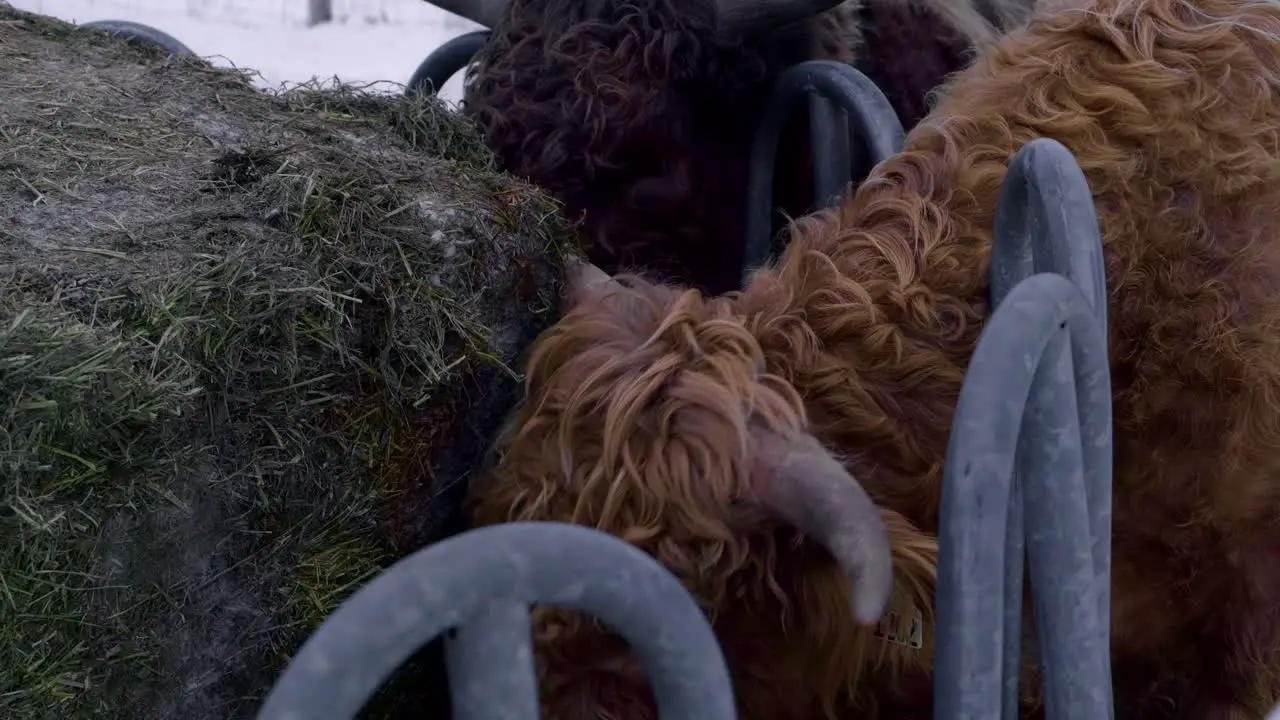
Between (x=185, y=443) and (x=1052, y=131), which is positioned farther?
(x=1052, y=131)

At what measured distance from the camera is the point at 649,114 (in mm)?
3021

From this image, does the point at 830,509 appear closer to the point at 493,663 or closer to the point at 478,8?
the point at 493,663

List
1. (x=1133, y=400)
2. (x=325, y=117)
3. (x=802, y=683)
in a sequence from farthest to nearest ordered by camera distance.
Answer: (x=325, y=117) < (x=1133, y=400) < (x=802, y=683)

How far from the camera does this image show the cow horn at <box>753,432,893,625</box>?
1.25 metres

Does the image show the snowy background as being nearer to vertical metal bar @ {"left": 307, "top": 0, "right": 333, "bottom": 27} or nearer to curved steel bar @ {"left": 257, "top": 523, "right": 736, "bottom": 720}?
vertical metal bar @ {"left": 307, "top": 0, "right": 333, "bottom": 27}

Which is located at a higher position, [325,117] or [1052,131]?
[1052,131]

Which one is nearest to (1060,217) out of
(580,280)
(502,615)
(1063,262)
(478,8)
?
(1063,262)

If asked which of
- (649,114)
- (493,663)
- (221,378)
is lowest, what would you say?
(649,114)

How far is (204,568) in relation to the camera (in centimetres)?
153

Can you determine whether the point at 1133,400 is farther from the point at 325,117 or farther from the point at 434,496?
the point at 325,117

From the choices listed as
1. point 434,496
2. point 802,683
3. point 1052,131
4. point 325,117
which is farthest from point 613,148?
point 802,683

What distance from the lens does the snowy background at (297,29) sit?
23.5 ft

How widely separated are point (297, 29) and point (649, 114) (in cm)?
521

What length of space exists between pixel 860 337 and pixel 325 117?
1.15 m
